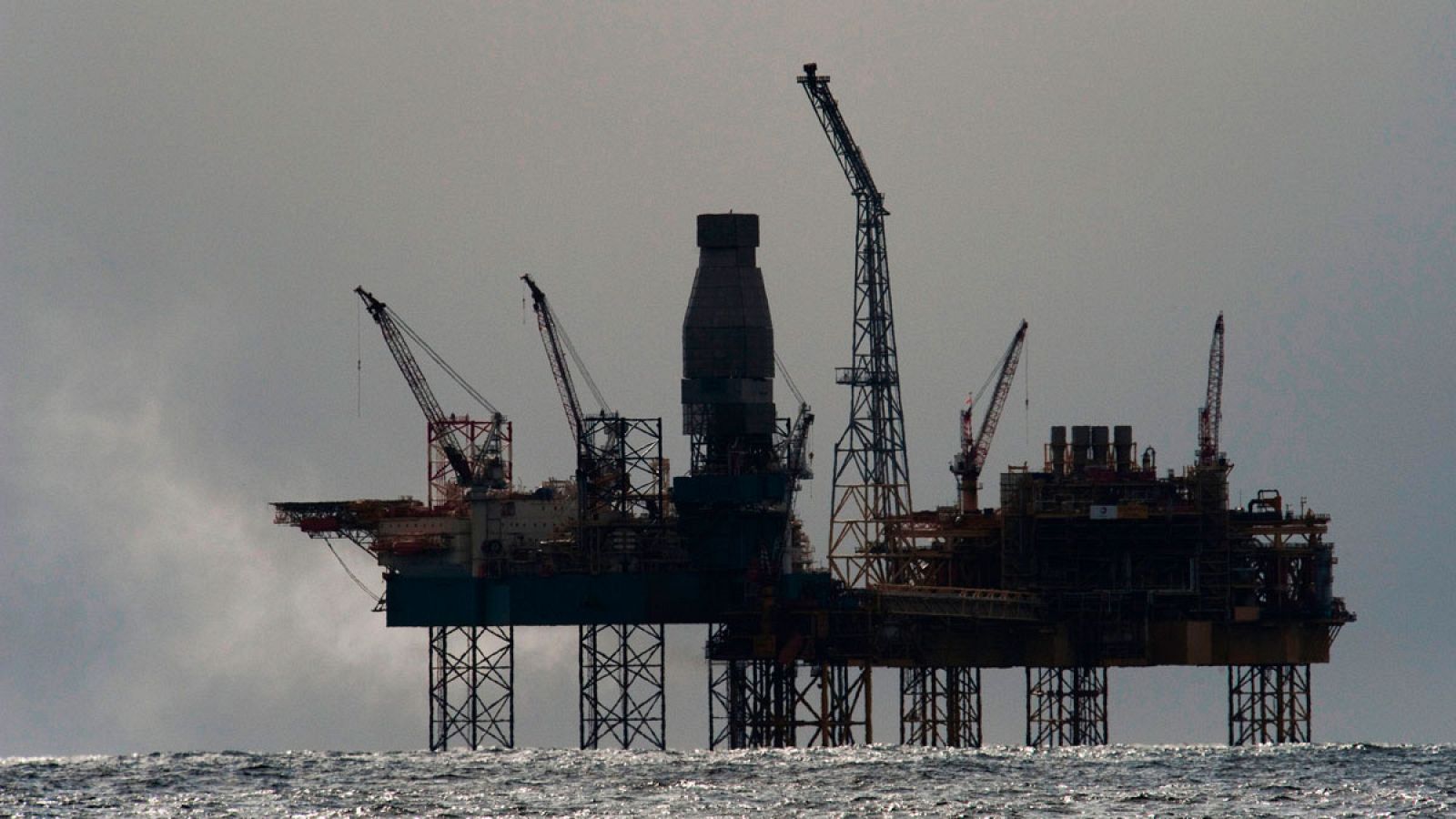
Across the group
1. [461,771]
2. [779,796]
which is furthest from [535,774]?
[779,796]

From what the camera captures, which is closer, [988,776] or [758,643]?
[988,776]

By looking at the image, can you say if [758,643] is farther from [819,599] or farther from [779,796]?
[779,796]

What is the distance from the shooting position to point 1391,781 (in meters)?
182

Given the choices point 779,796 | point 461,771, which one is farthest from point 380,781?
point 779,796

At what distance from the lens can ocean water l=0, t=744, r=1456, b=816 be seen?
6590 inches

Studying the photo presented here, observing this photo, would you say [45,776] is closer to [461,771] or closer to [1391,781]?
[461,771]

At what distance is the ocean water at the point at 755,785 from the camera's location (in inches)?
6590

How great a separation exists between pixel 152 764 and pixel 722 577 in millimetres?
24854

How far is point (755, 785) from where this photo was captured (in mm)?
177125

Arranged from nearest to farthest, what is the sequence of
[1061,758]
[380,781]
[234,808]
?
1. [234,808]
2. [380,781]
3. [1061,758]

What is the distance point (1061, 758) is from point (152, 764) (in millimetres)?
37497

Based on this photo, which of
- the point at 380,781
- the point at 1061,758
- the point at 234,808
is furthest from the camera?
the point at 1061,758

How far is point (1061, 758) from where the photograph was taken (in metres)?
196

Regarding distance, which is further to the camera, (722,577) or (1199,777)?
(722,577)
